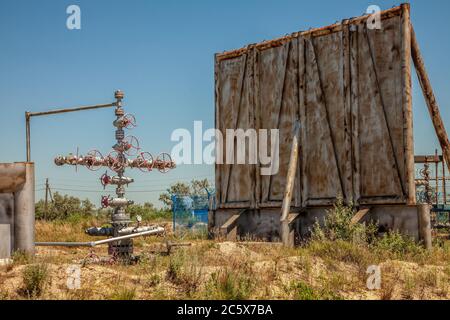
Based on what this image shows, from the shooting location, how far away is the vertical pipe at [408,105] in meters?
15.1

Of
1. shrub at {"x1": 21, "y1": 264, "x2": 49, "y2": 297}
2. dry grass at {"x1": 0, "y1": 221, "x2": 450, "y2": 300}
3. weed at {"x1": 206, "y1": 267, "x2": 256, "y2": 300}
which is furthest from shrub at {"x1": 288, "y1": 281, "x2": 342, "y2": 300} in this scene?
shrub at {"x1": 21, "y1": 264, "x2": 49, "y2": 297}

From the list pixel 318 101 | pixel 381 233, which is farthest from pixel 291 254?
pixel 318 101

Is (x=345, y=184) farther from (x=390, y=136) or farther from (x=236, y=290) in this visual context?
(x=236, y=290)

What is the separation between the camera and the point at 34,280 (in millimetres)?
8688

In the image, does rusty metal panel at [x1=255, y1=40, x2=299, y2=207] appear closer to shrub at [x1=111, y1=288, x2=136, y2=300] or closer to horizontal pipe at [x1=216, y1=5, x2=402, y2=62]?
horizontal pipe at [x1=216, y1=5, x2=402, y2=62]

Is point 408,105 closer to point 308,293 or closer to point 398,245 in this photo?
point 398,245

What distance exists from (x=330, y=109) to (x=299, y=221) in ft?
11.1

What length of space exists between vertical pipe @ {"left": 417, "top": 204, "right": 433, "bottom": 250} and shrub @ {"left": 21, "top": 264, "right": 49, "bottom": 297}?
9564 millimetres

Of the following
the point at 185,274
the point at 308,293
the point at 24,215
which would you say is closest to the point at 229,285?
the point at 185,274

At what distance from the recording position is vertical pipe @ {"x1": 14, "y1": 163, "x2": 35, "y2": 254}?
1058 cm

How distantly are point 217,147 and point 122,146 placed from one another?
5.96m

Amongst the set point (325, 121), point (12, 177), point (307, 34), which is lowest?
point (12, 177)

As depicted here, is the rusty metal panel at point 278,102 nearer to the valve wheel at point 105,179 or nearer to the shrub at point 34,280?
the valve wheel at point 105,179

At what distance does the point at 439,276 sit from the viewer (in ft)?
37.3
